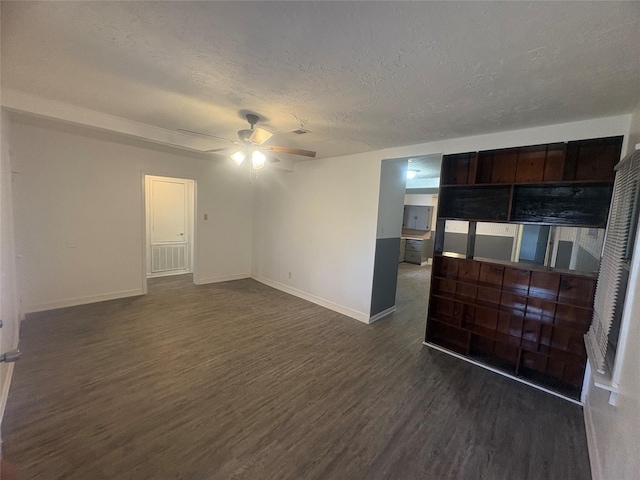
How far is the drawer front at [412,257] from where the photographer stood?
853cm

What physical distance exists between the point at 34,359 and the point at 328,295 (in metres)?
3.57

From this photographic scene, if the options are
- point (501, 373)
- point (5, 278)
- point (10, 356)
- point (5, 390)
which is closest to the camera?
point (10, 356)

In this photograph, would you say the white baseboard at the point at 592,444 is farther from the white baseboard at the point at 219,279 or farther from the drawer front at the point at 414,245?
the drawer front at the point at 414,245

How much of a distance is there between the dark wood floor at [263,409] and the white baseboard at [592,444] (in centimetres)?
5

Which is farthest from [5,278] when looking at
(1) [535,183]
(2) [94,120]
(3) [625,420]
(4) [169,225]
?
(1) [535,183]

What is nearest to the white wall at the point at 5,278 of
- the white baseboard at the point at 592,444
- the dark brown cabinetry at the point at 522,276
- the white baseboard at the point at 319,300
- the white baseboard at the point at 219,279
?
the white baseboard at the point at 219,279

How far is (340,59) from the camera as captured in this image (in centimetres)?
164

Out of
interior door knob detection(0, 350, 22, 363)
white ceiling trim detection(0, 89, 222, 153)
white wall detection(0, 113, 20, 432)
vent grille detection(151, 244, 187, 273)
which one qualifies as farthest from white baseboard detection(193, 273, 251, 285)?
interior door knob detection(0, 350, 22, 363)

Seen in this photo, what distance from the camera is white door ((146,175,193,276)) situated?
569 cm

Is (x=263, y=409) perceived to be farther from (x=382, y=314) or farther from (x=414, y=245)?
(x=414, y=245)

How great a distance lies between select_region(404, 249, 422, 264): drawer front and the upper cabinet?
18.3 feet

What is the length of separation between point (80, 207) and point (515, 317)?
5946mm

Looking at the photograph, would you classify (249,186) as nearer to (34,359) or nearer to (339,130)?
(339,130)

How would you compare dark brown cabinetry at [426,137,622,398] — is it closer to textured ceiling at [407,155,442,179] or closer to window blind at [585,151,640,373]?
window blind at [585,151,640,373]
